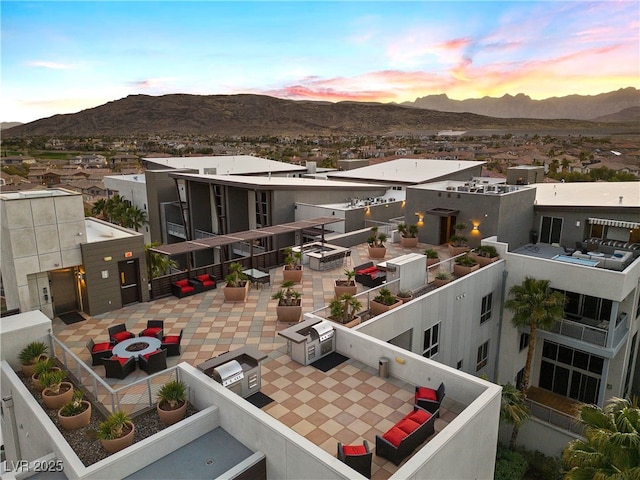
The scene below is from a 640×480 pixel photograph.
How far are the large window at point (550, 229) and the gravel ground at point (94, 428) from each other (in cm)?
2106

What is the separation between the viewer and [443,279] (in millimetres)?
16531

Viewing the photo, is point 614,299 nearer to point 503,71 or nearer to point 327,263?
point 327,263

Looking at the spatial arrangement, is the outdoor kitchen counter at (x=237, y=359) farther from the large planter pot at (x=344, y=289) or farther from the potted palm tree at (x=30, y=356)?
the large planter pot at (x=344, y=289)

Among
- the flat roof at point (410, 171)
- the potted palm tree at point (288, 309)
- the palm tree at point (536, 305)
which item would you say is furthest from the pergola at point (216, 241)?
the flat roof at point (410, 171)

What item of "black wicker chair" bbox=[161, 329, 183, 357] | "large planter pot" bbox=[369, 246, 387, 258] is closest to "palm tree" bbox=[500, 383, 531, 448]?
"large planter pot" bbox=[369, 246, 387, 258]

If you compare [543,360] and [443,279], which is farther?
[543,360]

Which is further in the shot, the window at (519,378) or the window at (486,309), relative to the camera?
the window at (519,378)

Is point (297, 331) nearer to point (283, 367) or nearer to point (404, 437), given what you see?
point (283, 367)

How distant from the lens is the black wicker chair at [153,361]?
10.4 meters

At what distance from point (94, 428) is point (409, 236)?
18.1 meters

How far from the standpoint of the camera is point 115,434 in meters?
7.68

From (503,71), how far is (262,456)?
9057cm

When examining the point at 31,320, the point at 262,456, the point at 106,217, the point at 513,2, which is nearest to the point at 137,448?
the point at 262,456

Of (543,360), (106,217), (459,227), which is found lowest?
(543,360)
